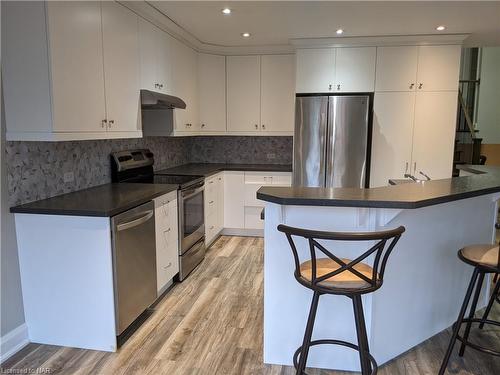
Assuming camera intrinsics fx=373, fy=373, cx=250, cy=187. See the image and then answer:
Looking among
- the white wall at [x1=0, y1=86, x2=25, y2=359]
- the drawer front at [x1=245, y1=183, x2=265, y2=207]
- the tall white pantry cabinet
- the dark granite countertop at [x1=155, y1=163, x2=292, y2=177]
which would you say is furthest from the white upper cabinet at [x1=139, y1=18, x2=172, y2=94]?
the tall white pantry cabinet

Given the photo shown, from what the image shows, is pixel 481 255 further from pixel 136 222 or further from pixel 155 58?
pixel 155 58

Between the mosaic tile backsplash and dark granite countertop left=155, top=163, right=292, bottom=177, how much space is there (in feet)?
0.46

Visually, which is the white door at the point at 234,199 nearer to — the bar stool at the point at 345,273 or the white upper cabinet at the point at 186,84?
the white upper cabinet at the point at 186,84

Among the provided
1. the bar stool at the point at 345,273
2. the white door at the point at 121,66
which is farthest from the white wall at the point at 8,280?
the bar stool at the point at 345,273

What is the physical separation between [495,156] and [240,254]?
5274 mm

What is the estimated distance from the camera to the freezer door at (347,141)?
13.4 ft

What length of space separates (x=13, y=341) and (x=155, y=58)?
2.54 meters

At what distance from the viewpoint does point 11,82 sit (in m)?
2.23

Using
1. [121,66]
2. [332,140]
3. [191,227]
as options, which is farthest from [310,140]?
[121,66]

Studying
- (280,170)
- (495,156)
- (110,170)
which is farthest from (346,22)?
(495,156)

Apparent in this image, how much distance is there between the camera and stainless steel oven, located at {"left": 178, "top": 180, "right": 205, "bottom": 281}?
3.43m

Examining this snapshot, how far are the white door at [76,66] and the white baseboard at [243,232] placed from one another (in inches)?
104

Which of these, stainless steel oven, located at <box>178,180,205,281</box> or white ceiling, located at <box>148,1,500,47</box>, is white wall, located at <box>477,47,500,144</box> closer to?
white ceiling, located at <box>148,1,500,47</box>

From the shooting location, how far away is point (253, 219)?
16.0 feet
